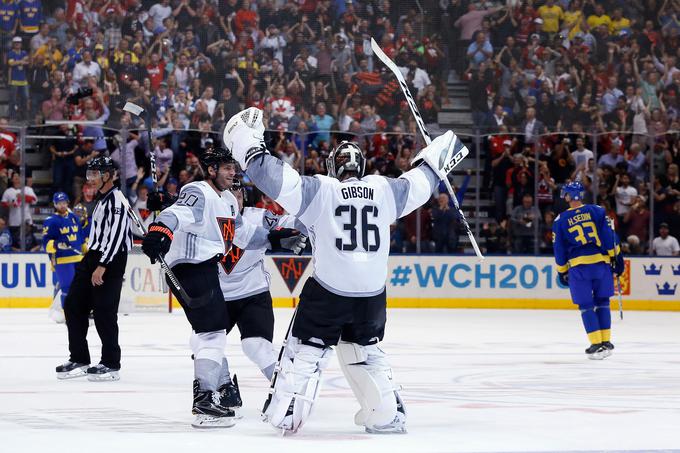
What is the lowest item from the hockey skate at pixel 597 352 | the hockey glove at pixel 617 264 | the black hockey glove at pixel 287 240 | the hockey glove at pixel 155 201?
the hockey skate at pixel 597 352

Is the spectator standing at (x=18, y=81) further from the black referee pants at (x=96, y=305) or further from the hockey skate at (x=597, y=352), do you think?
the hockey skate at (x=597, y=352)

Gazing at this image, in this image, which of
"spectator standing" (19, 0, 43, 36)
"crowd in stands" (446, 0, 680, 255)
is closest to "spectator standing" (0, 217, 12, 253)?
"spectator standing" (19, 0, 43, 36)

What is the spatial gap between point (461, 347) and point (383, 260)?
5.50m

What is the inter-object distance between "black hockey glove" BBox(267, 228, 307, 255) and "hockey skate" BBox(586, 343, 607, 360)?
4380mm

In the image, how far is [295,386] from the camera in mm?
5844

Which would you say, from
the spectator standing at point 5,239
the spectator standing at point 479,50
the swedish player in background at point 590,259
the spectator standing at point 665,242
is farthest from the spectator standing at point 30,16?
the swedish player in background at point 590,259

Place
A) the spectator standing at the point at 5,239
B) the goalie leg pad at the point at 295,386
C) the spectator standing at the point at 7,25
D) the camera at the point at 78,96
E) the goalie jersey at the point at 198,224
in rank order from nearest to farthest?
the goalie leg pad at the point at 295,386, the goalie jersey at the point at 198,224, the spectator standing at the point at 5,239, the camera at the point at 78,96, the spectator standing at the point at 7,25

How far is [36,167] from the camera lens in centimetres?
1653

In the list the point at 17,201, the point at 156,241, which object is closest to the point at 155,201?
the point at 156,241

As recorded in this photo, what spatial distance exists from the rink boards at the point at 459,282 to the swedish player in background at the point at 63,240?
108 inches

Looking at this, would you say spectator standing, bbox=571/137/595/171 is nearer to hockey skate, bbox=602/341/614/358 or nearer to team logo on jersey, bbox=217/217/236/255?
hockey skate, bbox=602/341/614/358

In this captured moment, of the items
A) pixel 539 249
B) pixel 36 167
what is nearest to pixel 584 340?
pixel 539 249

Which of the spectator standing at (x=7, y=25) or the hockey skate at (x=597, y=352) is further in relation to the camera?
the spectator standing at (x=7, y=25)

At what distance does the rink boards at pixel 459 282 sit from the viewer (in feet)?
54.8
